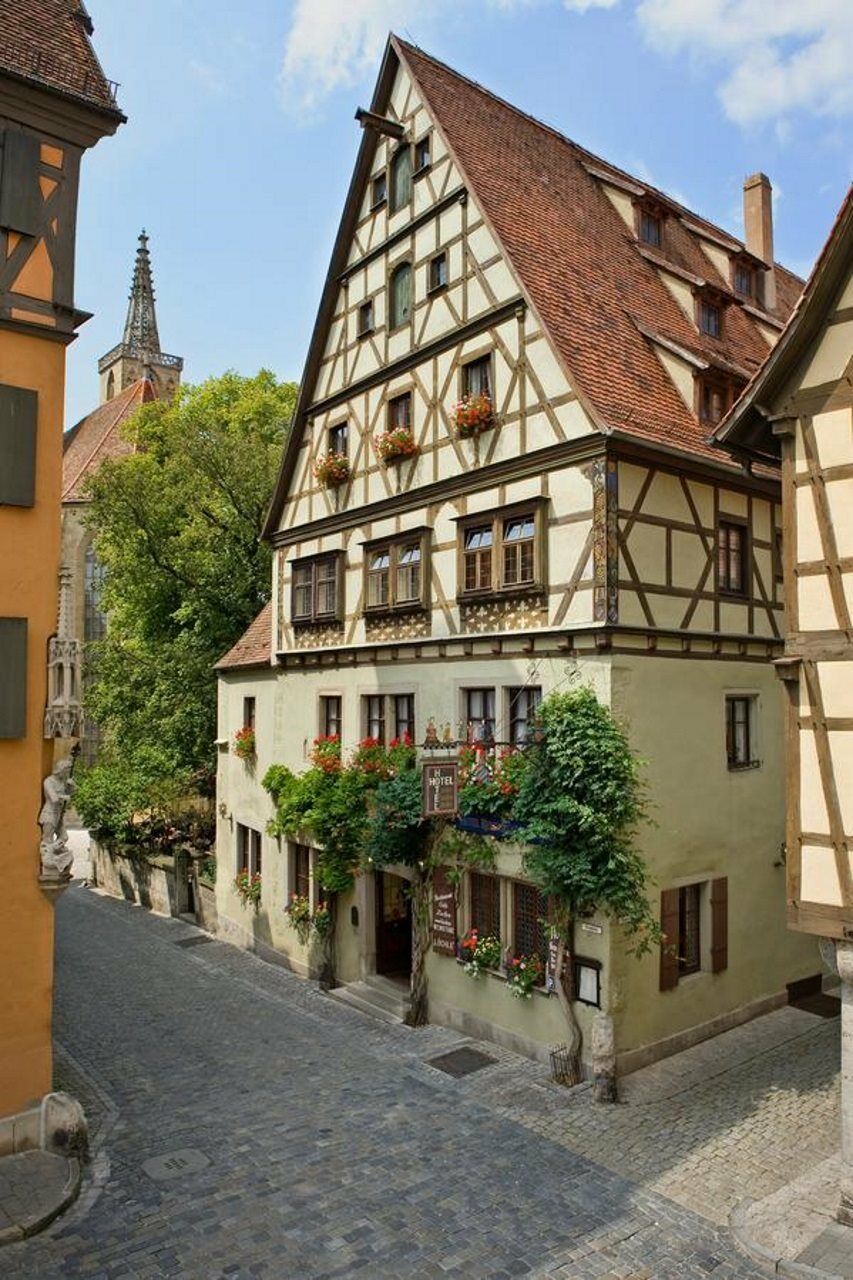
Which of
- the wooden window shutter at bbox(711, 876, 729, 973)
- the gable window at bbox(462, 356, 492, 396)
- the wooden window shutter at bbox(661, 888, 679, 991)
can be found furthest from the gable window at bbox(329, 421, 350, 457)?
the wooden window shutter at bbox(711, 876, 729, 973)

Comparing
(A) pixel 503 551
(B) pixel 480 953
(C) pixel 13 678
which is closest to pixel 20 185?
(C) pixel 13 678

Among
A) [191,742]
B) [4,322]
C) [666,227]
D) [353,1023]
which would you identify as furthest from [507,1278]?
[191,742]

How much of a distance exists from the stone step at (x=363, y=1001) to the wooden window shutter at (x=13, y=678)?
8.58m

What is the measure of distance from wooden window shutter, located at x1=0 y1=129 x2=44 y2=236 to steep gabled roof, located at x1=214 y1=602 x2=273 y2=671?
448 inches

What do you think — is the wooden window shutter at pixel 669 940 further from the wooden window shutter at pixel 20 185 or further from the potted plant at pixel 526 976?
the wooden window shutter at pixel 20 185

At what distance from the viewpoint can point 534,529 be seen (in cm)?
1365

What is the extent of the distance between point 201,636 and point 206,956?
35.2ft

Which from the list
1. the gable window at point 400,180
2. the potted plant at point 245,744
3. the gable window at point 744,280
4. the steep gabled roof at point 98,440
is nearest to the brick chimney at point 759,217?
the gable window at point 744,280

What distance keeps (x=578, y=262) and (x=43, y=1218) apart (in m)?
15.1

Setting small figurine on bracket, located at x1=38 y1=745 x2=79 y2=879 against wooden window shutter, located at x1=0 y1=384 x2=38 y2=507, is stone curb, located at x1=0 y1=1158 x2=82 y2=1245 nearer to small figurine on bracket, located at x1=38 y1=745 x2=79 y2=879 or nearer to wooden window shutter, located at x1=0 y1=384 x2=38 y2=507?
small figurine on bracket, located at x1=38 y1=745 x2=79 y2=879

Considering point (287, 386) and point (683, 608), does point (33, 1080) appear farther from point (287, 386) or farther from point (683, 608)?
point (287, 386)

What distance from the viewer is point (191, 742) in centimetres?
2816

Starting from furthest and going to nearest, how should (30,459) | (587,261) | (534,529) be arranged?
(587,261)
(534,529)
(30,459)

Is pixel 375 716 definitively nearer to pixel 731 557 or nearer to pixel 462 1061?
pixel 462 1061
